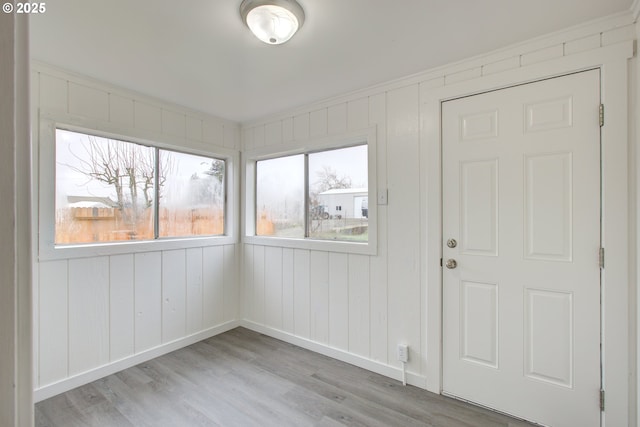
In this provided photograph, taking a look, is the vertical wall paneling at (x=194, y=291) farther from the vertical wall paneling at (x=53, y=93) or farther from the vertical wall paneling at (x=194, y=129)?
the vertical wall paneling at (x=53, y=93)

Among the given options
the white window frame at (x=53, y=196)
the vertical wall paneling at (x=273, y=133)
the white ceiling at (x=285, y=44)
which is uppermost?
the white ceiling at (x=285, y=44)

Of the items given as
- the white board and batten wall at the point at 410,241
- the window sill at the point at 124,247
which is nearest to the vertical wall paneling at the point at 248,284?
the white board and batten wall at the point at 410,241

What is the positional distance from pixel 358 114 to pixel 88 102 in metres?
2.20

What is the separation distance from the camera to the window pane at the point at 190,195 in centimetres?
298

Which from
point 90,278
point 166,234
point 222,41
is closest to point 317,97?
point 222,41

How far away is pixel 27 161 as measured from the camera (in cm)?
41

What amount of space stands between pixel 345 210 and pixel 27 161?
8.31 feet

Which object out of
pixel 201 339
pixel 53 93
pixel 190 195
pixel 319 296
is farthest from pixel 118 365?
pixel 53 93

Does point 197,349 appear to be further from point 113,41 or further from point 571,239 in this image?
point 571,239

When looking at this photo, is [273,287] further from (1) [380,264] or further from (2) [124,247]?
(2) [124,247]

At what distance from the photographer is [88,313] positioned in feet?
7.79

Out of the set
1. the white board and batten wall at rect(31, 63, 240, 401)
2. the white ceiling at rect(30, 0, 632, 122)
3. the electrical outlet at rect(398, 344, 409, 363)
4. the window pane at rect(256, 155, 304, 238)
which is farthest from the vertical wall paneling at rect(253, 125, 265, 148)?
the electrical outlet at rect(398, 344, 409, 363)

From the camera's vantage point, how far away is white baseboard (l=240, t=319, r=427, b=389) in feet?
7.64

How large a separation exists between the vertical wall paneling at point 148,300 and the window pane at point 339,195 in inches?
60.1
